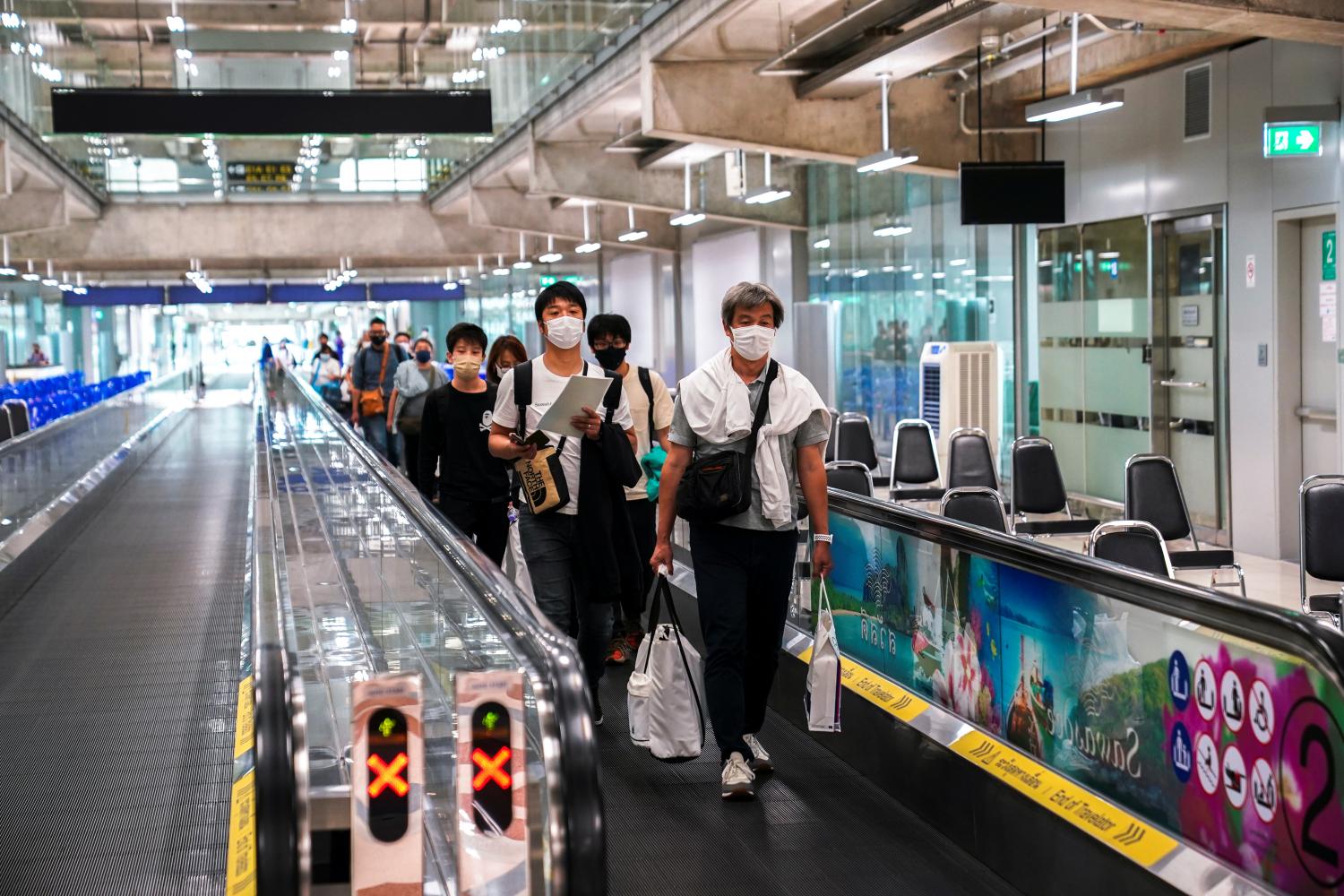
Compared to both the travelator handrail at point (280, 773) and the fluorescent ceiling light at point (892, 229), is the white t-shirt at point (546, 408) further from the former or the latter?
the fluorescent ceiling light at point (892, 229)

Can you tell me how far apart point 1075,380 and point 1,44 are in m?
14.1

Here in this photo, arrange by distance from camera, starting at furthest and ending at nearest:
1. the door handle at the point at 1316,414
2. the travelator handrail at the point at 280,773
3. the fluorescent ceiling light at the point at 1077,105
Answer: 1. the door handle at the point at 1316,414
2. the fluorescent ceiling light at the point at 1077,105
3. the travelator handrail at the point at 280,773

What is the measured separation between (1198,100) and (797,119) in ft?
13.0

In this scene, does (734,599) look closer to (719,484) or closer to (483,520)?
(719,484)

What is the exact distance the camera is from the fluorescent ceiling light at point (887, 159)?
12797 millimetres

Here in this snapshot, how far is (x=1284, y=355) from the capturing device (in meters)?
11.5

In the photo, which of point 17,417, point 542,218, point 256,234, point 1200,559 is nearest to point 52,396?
point 256,234

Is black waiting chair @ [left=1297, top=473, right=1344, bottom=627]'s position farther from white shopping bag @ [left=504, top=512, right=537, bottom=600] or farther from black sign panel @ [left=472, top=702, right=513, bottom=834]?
black sign panel @ [left=472, top=702, right=513, bottom=834]

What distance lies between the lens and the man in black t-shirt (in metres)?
7.28

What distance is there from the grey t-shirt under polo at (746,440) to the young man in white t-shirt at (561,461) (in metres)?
0.50

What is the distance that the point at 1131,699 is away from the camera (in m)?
4.21

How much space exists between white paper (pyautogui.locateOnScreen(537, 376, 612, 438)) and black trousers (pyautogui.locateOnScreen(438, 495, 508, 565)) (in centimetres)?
170

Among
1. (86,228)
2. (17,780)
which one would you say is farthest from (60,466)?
(86,228)

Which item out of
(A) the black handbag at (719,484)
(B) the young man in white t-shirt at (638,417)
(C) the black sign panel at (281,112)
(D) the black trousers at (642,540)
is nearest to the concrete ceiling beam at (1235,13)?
(B) the young man in white t-shirt at (638,417)
